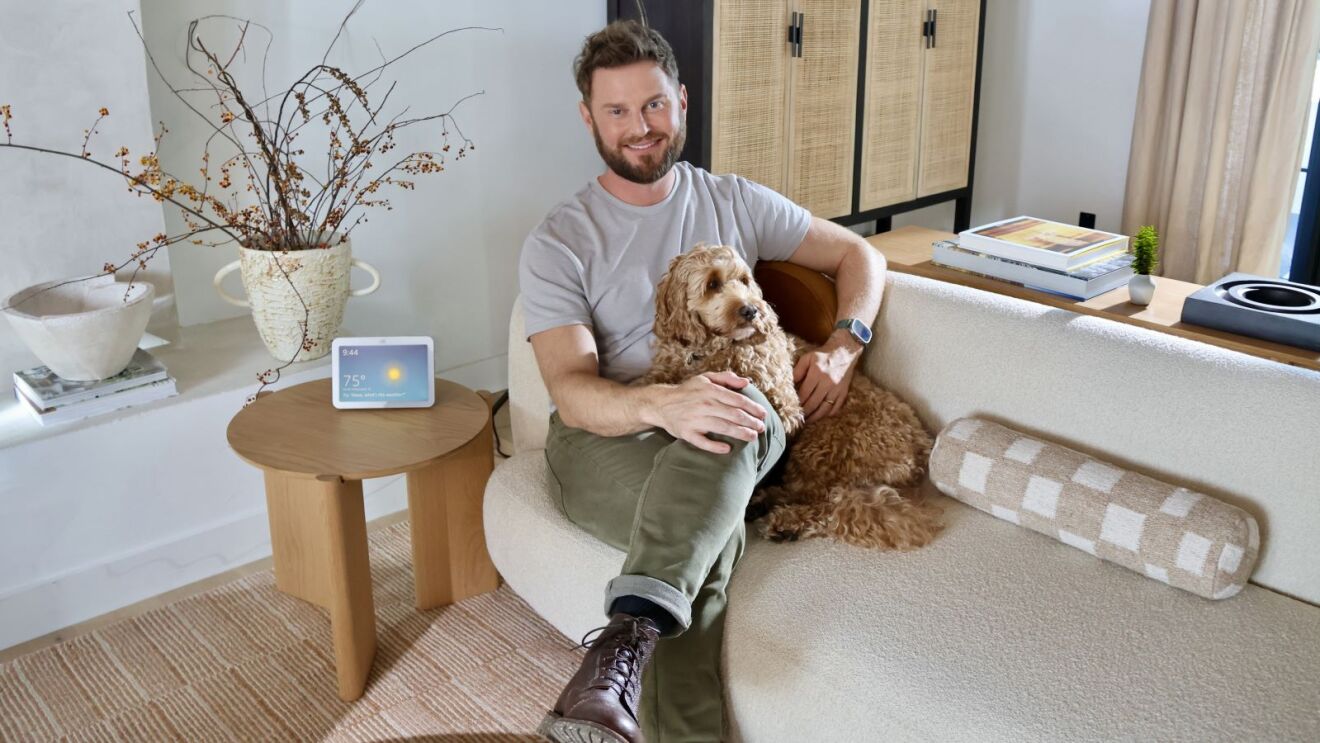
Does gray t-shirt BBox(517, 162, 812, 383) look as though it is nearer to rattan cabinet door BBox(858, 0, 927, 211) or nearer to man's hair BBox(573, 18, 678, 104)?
man's hair BBox(573, 18, 678, 104)

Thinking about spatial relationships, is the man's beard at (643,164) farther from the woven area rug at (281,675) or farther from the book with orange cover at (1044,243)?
the woven area rug at (281,675)

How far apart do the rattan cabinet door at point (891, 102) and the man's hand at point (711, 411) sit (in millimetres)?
2014

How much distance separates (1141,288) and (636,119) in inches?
41.7

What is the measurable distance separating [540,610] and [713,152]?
1.50m

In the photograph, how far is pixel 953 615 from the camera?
62.1 inches

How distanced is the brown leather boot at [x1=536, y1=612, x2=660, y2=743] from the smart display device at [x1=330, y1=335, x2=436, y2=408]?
0.79 m

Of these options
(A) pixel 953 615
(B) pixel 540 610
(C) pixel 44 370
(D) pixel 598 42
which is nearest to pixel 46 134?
(C) pixel 44 370

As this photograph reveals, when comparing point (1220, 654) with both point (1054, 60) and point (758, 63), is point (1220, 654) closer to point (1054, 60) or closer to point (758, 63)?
point (758, 63)

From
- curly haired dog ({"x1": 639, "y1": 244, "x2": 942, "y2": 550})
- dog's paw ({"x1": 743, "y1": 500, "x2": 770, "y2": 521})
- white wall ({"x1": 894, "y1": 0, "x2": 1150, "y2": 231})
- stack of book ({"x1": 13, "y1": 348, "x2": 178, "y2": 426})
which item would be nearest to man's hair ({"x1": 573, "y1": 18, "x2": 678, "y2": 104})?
curly haired dog ({"x1": 639, "y1": 244, "x2": 942, "y2": 550})

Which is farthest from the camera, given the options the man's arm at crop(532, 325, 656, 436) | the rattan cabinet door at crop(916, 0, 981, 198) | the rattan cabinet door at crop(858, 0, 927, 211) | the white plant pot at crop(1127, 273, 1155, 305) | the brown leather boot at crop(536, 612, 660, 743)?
the rattan cabinet door at crop(916, 0, 981, 198)

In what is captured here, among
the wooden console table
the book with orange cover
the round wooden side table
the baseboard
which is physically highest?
the book with orange cover

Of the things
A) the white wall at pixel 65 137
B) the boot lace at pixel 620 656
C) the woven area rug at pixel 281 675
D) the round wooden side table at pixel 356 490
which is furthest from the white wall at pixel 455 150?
the boot lace at pixel 620 656

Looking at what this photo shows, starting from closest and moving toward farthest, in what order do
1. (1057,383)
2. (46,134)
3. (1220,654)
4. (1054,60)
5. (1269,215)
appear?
(1220,654)
(1057,383)
(46,134)
(1269,215)
(1054,60)

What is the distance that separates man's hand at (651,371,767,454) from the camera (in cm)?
166
